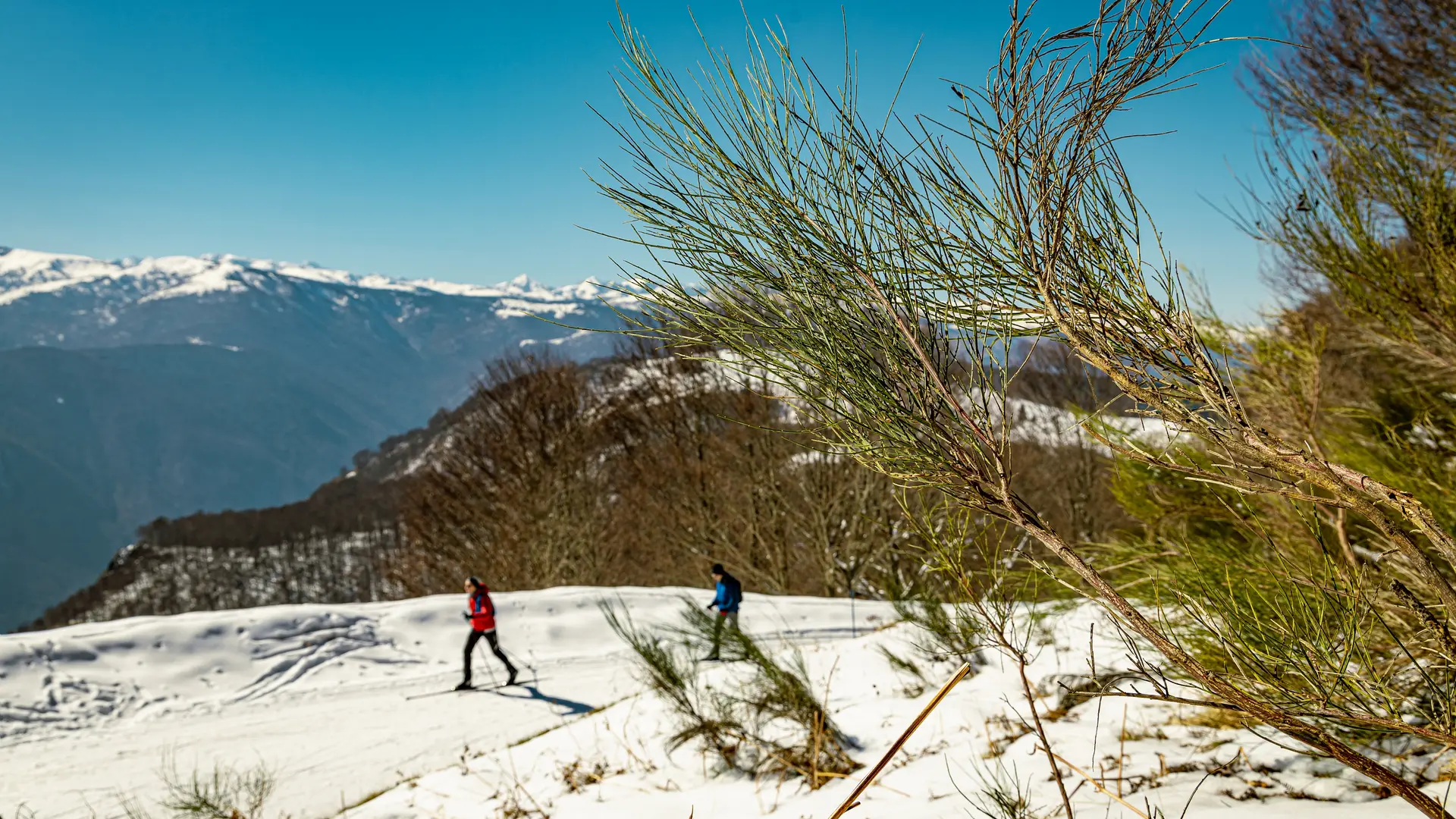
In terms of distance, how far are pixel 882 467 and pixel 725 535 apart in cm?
1751

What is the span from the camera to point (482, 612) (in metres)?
7.73

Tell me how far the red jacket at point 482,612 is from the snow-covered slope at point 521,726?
80 cm

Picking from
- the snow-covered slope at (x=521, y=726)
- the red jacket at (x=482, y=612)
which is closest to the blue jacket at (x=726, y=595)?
the snow-covered slope at (x=521, y=726)

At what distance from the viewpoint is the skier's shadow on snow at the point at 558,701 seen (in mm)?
7125

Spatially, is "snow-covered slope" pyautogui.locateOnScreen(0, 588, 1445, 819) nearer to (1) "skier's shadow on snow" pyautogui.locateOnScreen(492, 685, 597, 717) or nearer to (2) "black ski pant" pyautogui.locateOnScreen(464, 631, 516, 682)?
(1) "skier's shadow on snow" pyautogui.locateOnScreen(492, 685, 597, 717)

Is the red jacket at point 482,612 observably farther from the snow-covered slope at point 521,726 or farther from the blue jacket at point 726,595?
the blue jacket at point 726,595

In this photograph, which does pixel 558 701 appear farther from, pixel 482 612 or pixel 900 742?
pixel 900 742

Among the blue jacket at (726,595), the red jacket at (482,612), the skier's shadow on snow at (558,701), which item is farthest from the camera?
the red jacket at (482,612)

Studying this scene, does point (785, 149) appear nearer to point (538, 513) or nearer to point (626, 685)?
point (626, 685)

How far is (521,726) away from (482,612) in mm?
1446

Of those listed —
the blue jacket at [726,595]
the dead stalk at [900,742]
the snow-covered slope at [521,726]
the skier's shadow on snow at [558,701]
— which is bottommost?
the skier's shadow on snow at [558,701]

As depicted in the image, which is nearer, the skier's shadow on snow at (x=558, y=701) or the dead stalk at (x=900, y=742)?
the dead stalk at (x=900, y=742)

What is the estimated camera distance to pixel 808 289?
Answer: 65.2 inches

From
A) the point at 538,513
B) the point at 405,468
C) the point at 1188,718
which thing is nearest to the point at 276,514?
the point at 405,468
